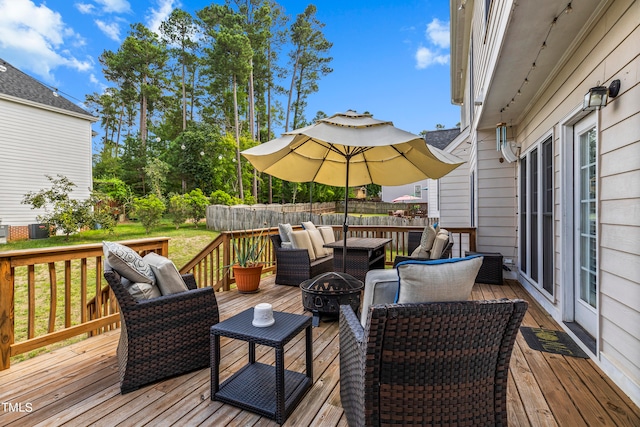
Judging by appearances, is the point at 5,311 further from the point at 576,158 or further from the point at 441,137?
the point at 441,137

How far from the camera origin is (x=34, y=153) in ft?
37.9

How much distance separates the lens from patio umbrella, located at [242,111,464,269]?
2.71 meters

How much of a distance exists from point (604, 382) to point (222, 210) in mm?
12563

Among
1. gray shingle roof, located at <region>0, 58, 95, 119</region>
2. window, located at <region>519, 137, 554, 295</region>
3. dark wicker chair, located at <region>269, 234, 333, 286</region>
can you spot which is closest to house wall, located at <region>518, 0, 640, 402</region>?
window, located at <region>519, 137, 554, 295</region>

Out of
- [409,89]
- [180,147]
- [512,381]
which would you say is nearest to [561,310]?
[512,381]

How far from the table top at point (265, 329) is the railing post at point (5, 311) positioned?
1.70 metres

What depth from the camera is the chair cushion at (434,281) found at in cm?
143

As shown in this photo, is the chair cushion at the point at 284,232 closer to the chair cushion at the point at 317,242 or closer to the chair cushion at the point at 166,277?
the chair cushion at the point at 317,242

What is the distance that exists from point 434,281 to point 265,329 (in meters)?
1.09

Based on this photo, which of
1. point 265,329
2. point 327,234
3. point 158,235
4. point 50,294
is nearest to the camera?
point 265,329

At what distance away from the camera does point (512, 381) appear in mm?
2234

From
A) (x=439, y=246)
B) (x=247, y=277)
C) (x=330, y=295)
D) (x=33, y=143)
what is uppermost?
(x=33, y=143)

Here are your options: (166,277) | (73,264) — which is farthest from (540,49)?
(73,264)

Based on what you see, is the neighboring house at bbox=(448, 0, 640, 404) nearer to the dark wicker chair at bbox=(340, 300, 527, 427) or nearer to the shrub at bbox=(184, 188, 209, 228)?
the dark wicker chair at bbox=(340, 300, 527, 427)
